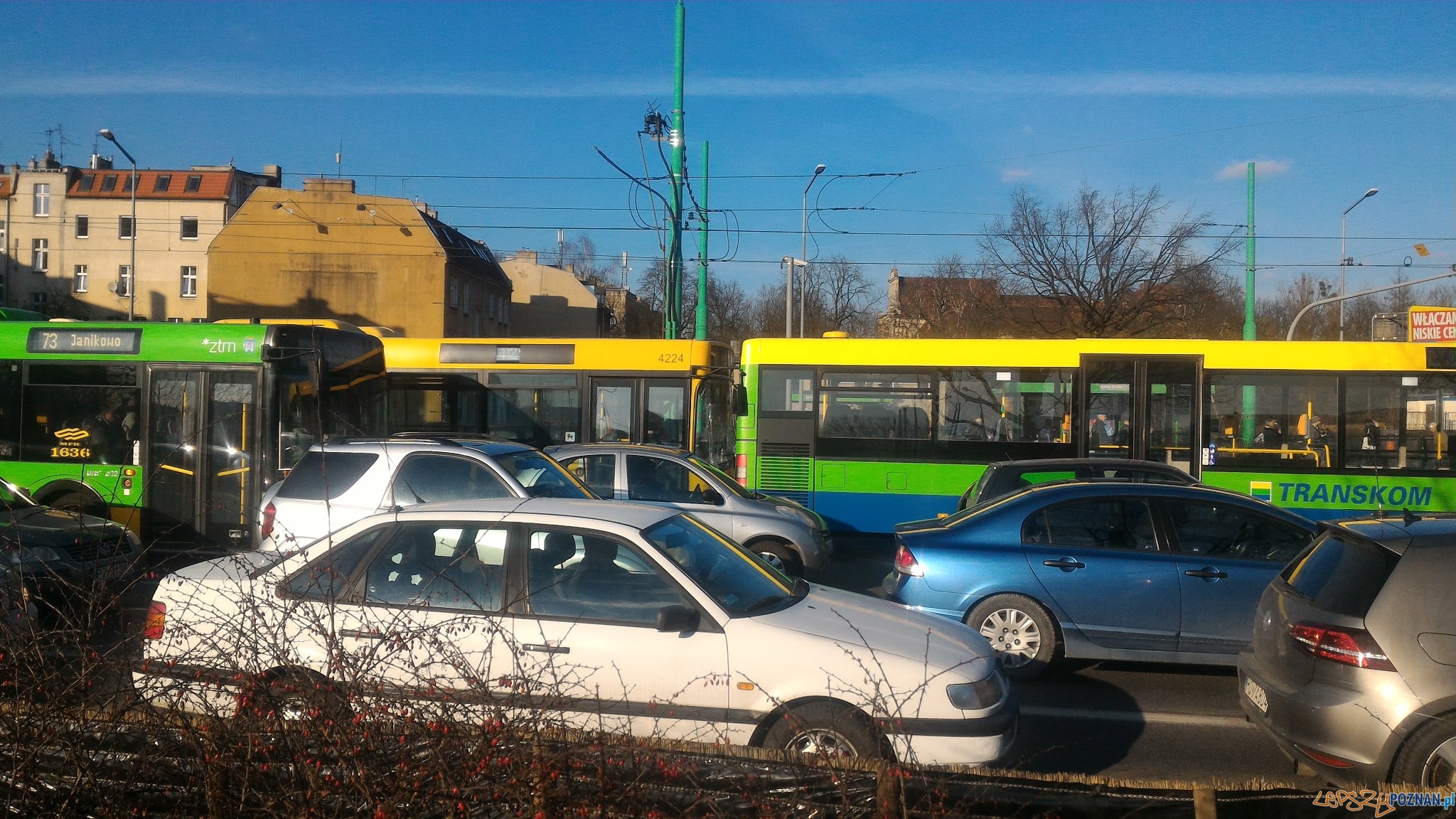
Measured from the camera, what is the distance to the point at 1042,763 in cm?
600

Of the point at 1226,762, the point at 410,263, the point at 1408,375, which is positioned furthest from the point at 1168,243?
the point at 410,263

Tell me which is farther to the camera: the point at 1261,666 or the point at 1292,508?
the point at 1292,508

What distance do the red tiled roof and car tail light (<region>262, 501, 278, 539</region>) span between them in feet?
185

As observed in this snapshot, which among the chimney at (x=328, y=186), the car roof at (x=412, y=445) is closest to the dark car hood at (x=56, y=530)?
the car roof at (x=412, y=445)

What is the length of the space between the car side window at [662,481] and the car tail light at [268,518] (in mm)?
3949

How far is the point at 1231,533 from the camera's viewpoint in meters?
7.86

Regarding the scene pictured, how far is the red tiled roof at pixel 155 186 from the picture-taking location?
57.8m

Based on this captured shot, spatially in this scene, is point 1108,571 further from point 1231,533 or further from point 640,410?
point 640,410

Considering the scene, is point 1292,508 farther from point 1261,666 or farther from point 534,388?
point 534,388

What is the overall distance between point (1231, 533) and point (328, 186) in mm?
44147

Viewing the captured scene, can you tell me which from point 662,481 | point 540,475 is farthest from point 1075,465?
point 540,475

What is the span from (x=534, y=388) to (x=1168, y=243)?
19995mm

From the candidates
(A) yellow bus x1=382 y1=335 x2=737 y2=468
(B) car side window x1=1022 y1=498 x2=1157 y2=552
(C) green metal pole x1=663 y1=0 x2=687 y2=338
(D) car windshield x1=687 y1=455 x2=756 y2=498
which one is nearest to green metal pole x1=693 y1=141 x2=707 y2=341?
(C) green metal pole x1=663 y1=0 x2=687 y2=338

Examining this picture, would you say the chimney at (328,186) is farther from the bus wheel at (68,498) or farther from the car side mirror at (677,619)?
the car side mirror at (677,619)
